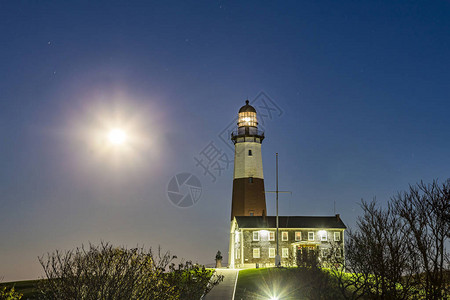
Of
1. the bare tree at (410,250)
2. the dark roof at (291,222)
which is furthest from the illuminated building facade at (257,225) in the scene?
the bare tree at (410,250)

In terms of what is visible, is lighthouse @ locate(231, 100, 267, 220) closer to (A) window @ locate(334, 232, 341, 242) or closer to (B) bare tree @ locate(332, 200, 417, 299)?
(A) window @ locate(334, 232, 341, 242)

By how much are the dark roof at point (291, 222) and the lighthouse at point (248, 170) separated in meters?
1.18

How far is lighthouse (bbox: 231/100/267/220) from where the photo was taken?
6003 centimetres

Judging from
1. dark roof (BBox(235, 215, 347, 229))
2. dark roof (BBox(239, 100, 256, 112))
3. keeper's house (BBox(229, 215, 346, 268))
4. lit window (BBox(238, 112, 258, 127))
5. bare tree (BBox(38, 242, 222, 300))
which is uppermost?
dark roof (BBox(239, 100, 256, 112))

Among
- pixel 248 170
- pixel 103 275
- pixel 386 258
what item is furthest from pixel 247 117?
pixel 103 275

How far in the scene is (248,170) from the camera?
6056cm

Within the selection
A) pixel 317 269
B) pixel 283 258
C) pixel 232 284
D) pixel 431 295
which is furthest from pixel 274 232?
pixel 431 295

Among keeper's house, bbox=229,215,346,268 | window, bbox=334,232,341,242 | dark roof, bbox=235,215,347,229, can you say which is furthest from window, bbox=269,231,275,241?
window, bbox=334,232,341,242

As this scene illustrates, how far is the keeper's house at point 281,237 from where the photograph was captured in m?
57.1

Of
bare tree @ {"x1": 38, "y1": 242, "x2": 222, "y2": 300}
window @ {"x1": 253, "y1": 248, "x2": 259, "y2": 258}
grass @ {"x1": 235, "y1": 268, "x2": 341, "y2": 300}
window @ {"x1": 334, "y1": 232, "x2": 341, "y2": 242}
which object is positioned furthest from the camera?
window @ {"x1": 334, "y1": 232, "x2": 341, "y2": 242}

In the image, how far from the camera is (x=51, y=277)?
52.9ft

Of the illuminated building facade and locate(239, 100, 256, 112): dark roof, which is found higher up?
locate(239, 100, 256, 112): dark roof

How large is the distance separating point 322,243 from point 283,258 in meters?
4.91

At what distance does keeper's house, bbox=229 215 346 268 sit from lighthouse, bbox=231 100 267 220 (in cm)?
166
